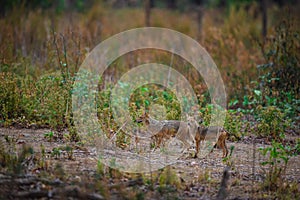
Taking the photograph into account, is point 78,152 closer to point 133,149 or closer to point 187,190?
point 133,149

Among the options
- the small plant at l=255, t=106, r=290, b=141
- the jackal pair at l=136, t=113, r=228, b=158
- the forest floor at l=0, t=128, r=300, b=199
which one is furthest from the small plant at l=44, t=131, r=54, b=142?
the small plant at l=255, t=106, r=290, b=141

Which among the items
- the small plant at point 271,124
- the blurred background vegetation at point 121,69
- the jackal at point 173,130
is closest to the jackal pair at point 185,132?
the jackal at point 173,130

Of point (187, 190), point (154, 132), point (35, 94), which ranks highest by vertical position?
point (35, 94)

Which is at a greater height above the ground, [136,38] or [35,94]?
[136,38]

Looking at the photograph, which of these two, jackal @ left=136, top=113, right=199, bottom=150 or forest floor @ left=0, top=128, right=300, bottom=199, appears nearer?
forest floor @ left=0, top=128, right=300, bottom=199

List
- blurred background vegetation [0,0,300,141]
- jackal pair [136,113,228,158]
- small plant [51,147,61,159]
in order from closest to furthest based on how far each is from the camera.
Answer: small plant [51,147,61,159]
jackal pair [136,113,228,158]
blurred background vegetation [0,0,300,141]

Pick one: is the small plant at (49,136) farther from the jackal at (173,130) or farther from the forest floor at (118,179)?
the jackal at (173,130)

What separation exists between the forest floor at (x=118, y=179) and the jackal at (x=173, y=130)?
8.5 inches

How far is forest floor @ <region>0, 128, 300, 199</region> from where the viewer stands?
3699 mm

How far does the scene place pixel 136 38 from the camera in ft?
38.7

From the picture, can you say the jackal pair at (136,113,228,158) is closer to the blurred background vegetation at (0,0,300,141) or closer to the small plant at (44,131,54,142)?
the blurred background vegetation at (0,0,300,141)

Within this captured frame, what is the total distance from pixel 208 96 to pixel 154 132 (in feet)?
8.44

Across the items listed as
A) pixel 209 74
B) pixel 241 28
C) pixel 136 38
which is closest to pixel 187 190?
pixel 209 74

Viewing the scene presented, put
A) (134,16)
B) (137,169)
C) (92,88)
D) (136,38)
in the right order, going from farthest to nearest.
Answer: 1. (134,16)
2. (136,38)
3. (92,88)
4. (137,169)
